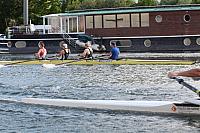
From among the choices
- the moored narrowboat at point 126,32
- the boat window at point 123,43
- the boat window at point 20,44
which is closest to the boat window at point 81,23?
the moored narrowboat at point 126,32

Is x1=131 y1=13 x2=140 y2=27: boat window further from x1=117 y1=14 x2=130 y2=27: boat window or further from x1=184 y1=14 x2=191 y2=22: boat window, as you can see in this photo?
x1=184 y1=14 x2=191 y2=22: boat window

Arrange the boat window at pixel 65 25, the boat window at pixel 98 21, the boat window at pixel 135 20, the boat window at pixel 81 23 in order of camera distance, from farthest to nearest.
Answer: the boat window at pixel 65 25, the boat window at pixel 81 23, the boat window at pixel 98 21, the boat window at pixel 135 20

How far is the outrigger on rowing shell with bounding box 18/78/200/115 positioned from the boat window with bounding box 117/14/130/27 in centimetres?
3473

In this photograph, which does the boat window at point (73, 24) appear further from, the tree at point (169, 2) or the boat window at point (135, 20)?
the tree at point (169, 2)

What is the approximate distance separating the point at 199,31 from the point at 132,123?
3683cm

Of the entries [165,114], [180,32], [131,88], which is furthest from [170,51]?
[165,114]

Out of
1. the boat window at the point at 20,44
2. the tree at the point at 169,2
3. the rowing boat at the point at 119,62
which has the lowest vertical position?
the rowing boat at the point at 119,62

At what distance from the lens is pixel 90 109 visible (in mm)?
19172

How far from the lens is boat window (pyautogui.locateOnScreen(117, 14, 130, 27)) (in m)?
54.5

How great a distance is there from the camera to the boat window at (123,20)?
5450 centimetres

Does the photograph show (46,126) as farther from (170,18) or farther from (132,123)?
(170,18)

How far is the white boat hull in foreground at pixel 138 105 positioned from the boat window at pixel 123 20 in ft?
114

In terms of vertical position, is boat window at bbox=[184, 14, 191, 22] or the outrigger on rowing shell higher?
boat window at bbox=[184, 14, 191, 22]

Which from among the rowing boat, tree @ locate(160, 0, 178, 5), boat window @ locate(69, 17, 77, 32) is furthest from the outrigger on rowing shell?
tree @ locate(160, 0, 178, 5)
